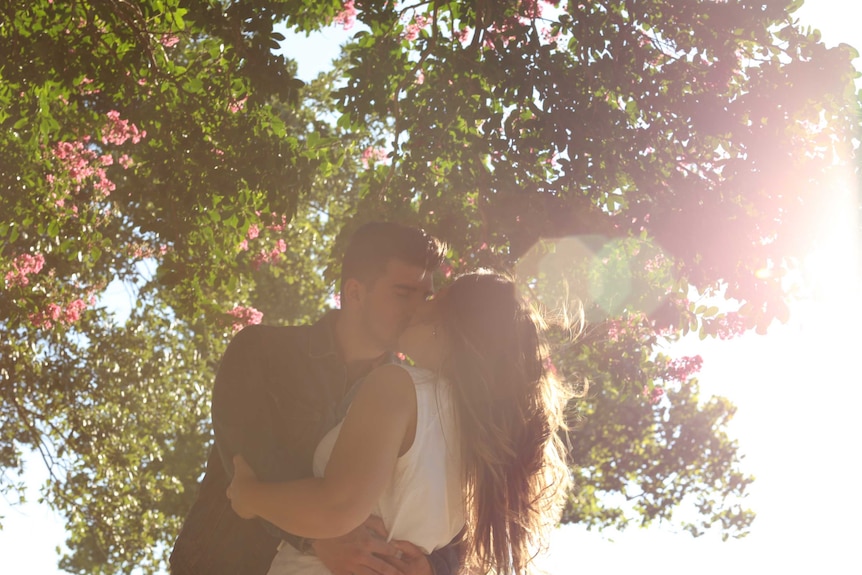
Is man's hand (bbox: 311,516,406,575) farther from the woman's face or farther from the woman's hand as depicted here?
the woman's face

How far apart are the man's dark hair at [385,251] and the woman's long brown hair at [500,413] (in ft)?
2.56

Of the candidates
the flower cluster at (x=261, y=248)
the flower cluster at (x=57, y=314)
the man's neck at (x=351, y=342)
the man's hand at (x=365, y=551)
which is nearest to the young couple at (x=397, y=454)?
the man's hand at (x=365, y=551)

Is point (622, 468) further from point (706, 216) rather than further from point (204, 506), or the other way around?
point (204, 506)

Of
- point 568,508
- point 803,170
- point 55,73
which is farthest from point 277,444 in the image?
point 568,508

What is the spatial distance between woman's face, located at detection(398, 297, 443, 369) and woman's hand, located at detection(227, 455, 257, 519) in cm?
66

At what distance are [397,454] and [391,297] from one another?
1.25 metres

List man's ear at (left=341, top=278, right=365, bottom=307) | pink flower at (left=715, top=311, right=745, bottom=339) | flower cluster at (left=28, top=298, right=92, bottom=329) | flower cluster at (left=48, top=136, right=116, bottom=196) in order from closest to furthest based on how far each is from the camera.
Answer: man's ear at (left=341, top=278, right=365, bottom=307), pink flower at (left=715, top=311, right=745, bottom=339), flower cluster at (left=48, top=136, right=116, bottom=196), flower cluster at (left=28, top=298, right=92, bottom=329)

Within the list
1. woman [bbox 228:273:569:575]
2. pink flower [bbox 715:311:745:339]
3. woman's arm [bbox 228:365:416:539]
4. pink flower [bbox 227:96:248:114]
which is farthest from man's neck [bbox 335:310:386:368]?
pink flower [bbox 227:96:248:114]

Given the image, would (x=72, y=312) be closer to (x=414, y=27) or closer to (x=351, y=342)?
(x=414, y=27)

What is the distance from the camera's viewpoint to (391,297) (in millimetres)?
4383

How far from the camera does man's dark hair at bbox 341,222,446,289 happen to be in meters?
4.43

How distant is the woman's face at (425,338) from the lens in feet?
11.7

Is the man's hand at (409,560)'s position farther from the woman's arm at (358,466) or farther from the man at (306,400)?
the woman's arm at (358,466)

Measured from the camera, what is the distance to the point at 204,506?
3.98 m
